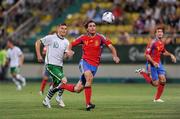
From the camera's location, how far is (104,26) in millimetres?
39781

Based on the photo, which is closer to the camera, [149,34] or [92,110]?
[92,110]

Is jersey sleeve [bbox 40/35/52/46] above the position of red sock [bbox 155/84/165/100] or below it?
above

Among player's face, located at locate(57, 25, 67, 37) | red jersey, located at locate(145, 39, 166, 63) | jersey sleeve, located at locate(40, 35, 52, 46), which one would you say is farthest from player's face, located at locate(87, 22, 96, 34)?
red jersey, located at locate(145, 39, 166, 63)

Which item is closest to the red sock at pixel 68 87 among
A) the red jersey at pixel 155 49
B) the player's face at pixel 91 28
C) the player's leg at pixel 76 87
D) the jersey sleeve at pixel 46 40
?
the player's leg at pixel 76 87

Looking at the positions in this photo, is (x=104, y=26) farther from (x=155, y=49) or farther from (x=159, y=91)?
(x=159, y=91)

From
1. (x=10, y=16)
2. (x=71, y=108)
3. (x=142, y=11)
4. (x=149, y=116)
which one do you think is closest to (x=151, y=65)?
(x=71, y=108)

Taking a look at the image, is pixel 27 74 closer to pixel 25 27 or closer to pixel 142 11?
pixel 25 27

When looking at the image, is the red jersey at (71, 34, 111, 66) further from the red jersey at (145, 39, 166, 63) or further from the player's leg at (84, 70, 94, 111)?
the red jersey at (145, 39, 166, 63)

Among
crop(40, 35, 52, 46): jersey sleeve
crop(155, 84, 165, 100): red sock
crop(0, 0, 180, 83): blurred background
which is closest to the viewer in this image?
crop(40, 35, 52, 46): jersey sleeve

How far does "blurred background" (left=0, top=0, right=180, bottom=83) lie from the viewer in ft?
123

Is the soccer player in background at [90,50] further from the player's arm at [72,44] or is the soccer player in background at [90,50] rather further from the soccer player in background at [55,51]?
the soccer player in background at [55,51]

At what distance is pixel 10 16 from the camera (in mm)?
41031

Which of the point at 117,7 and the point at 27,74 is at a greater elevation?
the point at 117,7

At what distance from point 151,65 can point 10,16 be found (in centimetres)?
1987
